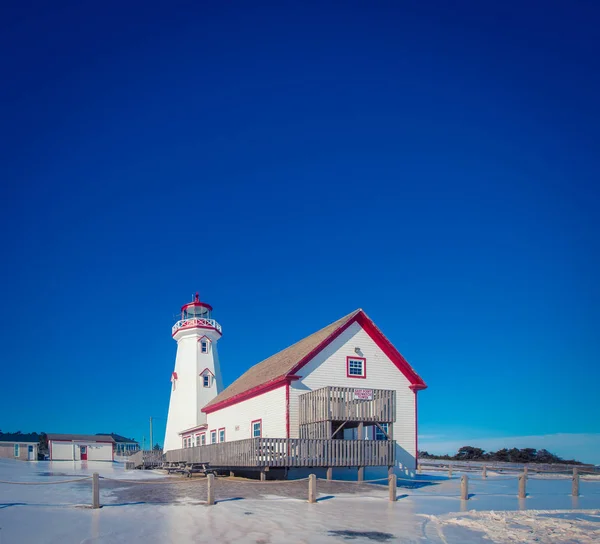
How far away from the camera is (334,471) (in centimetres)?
2838

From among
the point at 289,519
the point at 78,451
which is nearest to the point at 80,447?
the point at 78,451

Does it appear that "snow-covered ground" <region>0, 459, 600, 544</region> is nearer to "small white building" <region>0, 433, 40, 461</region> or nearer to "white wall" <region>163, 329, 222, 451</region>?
"white wall" <region>163, 329, 222, 451</region>

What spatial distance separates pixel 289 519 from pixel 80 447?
6864 centimetres

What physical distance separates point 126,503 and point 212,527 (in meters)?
5.07

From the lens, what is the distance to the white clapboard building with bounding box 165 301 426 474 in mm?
26531

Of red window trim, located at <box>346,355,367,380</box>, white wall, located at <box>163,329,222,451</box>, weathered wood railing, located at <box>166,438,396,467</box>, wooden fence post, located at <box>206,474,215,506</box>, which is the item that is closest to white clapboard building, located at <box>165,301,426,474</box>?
red window trim, located at <box>346,355,367,380</box>

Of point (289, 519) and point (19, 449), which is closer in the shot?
point (289, 519)

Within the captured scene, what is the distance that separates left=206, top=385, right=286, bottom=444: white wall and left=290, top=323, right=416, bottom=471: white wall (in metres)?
1.73

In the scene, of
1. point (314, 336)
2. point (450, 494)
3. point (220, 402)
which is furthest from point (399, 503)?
point (220, 402)

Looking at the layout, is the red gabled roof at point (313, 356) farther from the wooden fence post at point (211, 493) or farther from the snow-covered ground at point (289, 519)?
the wooden fence post at point (211, 493)

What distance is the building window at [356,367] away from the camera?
30219 millimetres

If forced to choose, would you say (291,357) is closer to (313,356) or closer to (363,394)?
(313,356)

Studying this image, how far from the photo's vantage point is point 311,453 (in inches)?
984

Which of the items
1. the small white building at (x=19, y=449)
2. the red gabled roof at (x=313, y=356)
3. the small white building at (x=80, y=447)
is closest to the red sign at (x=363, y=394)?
the red gabled roof at (x=313, y=356)
